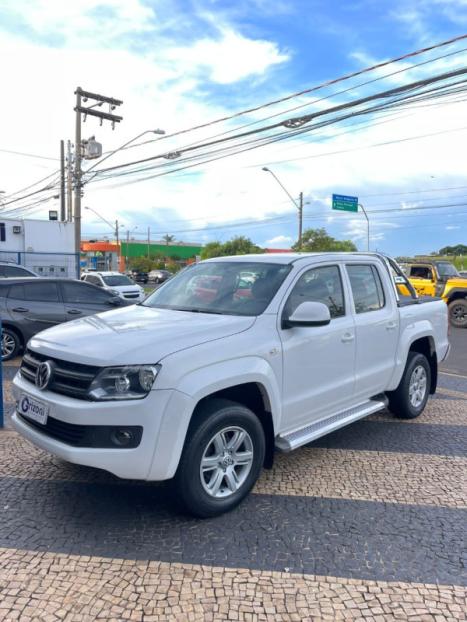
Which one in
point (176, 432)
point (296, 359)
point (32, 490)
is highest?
point (296, 359)

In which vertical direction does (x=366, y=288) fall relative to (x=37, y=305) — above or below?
above

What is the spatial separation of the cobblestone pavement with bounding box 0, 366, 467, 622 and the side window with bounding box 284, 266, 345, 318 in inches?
53.6

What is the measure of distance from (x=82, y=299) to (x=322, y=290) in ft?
20.2

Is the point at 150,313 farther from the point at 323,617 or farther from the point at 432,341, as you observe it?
the point at 432,341

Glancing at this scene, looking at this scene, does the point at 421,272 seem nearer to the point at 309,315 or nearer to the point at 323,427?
the point at 323,427

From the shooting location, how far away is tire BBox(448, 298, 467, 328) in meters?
14.6

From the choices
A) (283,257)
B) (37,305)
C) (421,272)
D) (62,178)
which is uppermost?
(62,178)

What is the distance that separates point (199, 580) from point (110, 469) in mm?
792

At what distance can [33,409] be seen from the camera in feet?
11.0

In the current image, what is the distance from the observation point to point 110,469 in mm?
2932

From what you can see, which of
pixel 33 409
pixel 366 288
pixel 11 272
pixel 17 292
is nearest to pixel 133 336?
pixel 33 409

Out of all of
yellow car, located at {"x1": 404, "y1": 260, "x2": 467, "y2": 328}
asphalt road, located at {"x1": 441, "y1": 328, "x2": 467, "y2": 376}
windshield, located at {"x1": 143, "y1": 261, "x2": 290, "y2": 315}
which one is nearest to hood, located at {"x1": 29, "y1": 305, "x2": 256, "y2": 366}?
windshield, located at {"x1": 143, "y1": 261, "x2": 290, "y2": 315}

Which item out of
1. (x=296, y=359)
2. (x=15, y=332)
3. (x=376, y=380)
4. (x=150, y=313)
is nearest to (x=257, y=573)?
(x=296, y=359)

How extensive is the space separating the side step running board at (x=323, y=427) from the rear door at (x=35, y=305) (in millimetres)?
6021
